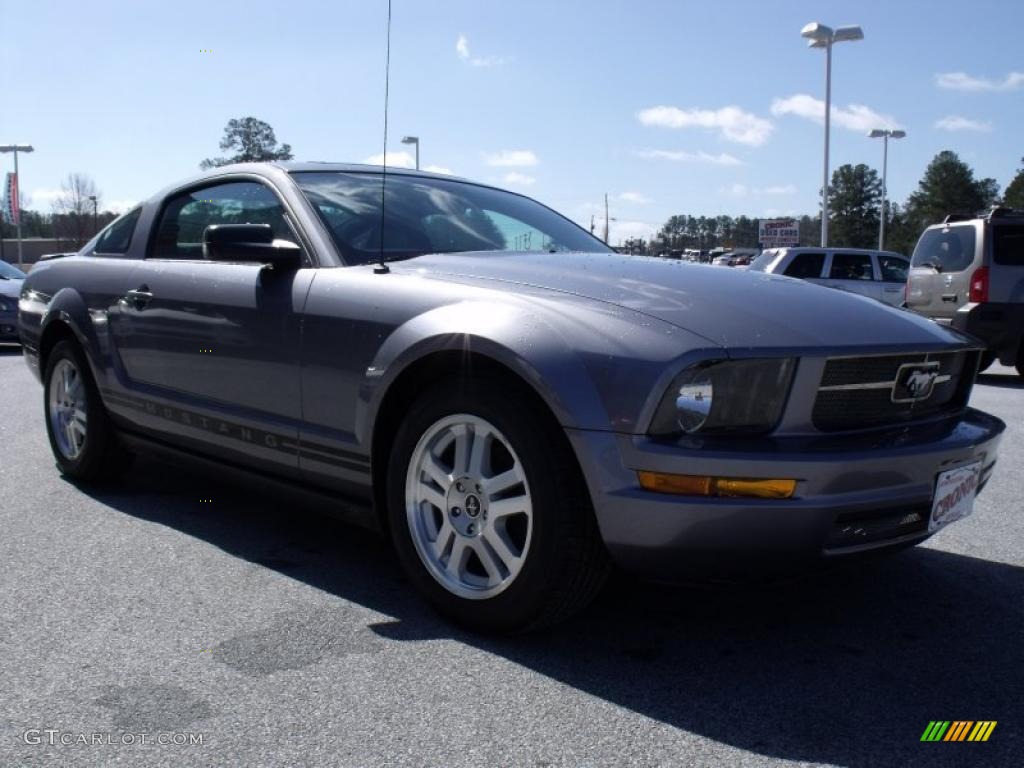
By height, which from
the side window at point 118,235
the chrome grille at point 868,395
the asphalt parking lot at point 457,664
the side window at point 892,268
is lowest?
the asphalt parking lot at point 457,664

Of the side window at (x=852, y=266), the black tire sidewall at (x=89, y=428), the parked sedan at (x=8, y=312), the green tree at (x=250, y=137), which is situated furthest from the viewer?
the green tree at (x=250, y=137)

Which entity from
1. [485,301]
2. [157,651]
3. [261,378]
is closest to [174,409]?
[261,378]

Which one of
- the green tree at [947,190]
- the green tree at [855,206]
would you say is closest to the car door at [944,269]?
the green tree at [947,190]

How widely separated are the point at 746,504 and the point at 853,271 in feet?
53.6

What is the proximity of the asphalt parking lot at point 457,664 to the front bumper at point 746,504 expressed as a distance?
0.18 m

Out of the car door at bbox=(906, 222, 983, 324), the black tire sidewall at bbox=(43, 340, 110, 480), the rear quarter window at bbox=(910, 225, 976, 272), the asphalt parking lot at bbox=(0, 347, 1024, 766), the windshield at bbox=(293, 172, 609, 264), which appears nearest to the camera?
the asphalt parking lot at bbox=(0, 347, 1024, 766)

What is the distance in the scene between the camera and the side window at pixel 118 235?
486 centimetres

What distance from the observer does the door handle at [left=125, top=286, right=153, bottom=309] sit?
433 cm

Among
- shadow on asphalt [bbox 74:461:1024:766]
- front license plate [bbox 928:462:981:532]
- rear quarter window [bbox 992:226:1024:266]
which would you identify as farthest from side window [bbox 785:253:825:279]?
front license plate [bbox 928:462:981:532]

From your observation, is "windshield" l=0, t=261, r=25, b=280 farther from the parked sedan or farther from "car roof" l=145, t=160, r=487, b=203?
"car roof" l=145, t=160, r=487, b=203

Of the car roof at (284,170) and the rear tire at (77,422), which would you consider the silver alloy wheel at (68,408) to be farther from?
the car roof at (284,170)

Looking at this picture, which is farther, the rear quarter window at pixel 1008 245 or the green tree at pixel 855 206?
the green tree at pixel 855 206

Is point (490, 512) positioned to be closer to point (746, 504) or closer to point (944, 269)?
point (746, 504)

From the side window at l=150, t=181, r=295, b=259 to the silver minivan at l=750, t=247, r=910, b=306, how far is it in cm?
1390
